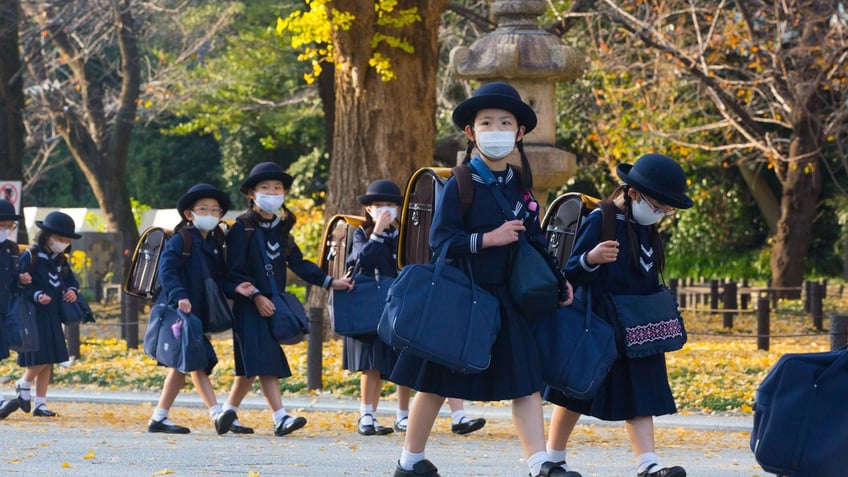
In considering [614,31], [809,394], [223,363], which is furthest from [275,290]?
[614,31]

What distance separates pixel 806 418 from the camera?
5.03m

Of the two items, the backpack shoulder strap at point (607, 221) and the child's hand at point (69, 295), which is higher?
the backpack shoulder strap at point (607, 221)

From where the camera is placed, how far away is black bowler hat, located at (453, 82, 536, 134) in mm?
6539

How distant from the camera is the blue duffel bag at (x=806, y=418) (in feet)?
16.3

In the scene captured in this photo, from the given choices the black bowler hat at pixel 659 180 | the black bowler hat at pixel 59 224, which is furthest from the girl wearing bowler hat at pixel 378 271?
the black bowler hat at pixel 659 180

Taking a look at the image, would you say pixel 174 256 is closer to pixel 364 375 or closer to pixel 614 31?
pixel 364 375

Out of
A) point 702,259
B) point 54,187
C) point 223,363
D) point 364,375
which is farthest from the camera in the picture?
point 54,187

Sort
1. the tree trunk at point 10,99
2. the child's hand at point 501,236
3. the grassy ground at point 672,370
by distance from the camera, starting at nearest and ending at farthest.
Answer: the child's hand at point 501,236 → the grassy ground at point 672,370 → the tree trunk at point 10,99

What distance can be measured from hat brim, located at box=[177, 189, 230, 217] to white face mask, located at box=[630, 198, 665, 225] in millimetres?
3528

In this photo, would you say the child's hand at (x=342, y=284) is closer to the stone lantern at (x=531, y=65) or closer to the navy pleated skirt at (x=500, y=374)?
the navy pleated skirt at (x=500, y=374)

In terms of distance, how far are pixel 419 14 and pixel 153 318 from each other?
7.45 metres

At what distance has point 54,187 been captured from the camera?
4797 centimetres

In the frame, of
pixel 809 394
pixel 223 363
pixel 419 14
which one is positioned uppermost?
pixel 419 14

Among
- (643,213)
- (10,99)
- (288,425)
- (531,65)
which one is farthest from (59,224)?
(10,99)
